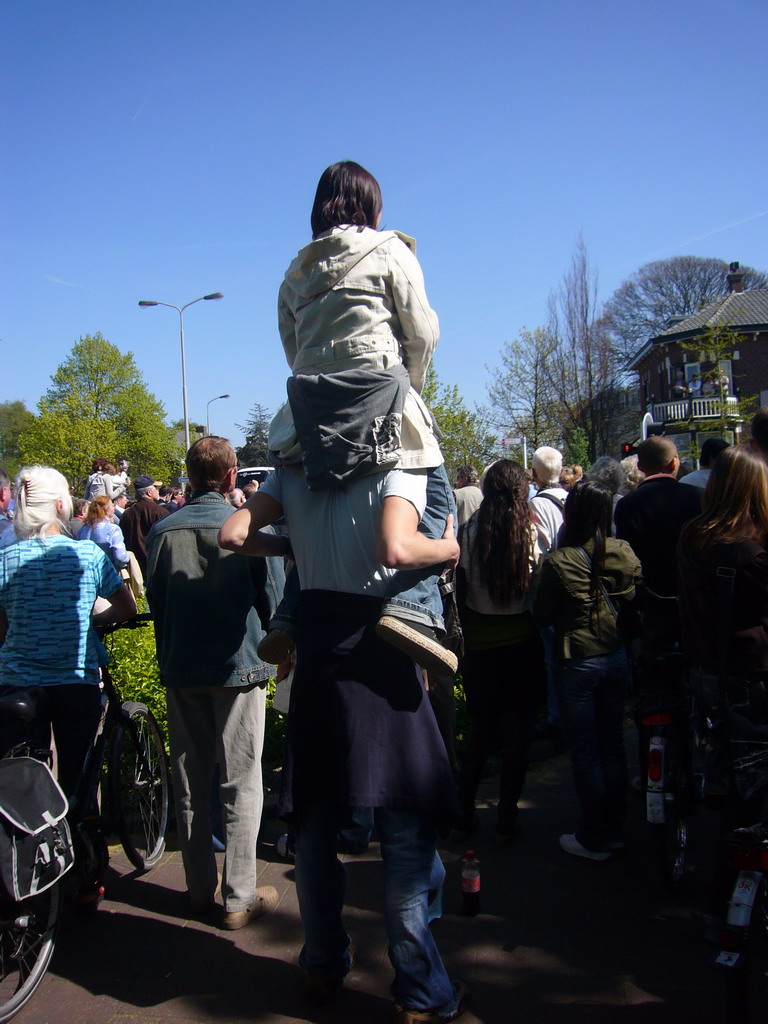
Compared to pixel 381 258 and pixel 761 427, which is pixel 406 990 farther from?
pixel 761 427

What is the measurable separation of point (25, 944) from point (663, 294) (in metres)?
65.7

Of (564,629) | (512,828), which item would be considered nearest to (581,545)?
A: (564,629)

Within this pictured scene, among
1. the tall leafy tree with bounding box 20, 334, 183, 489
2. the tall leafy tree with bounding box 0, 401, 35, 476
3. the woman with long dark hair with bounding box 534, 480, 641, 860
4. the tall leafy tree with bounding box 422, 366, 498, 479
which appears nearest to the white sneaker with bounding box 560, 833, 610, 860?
the woman with long dark hair with bounding box 534, 480, 641, 860

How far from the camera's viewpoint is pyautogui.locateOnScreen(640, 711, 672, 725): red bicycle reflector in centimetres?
393

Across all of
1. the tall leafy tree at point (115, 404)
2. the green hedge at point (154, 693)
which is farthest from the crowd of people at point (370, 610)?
the tall leafy tree at point (115, 404)

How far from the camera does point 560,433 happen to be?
37188mm

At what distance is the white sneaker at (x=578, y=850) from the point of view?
421 centimetres

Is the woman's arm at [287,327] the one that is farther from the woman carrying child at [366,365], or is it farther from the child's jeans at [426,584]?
the child's jeans at [426,584]

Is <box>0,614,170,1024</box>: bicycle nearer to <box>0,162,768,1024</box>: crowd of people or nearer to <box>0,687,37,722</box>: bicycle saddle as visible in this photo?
<box>0,687,37,722</box>: bicycle saddle

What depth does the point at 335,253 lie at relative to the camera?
2.57m

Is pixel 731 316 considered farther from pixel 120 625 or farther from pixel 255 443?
pixel 120 625

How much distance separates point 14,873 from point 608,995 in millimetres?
2127

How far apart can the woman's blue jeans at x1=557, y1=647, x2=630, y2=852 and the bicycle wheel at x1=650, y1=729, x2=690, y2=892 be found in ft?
1.03

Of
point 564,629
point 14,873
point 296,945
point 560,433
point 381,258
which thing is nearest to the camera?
point 381,258
